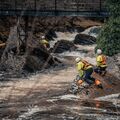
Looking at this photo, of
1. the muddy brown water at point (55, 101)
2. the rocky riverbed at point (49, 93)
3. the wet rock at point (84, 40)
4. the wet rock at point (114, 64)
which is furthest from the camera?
the wet rock at point (84, 40)

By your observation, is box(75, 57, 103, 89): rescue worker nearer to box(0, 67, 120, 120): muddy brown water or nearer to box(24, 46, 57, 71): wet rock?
box(0, 67, 120, 120): muddy brown water

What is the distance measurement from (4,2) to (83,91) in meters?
29.7

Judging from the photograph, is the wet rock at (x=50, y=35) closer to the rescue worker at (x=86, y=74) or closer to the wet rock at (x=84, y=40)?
the wet rock at (x=84, y=40)

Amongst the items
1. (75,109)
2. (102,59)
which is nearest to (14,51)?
(102,59)

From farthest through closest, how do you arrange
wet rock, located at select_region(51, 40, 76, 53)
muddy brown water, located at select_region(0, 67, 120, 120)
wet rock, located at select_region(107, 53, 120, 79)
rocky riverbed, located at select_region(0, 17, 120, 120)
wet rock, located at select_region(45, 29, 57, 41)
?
wet rock, located at select_region(45, 29, 57, 41) → wet rock, located at select_region(51, 40, 76, 53) → wet rock, located at select_region(107, 53, 120, 79) → rocky riverbed, located at select_region(0, 17, 120, 120) → muddy brown water, located at select_region(0, 67, 120, 120)

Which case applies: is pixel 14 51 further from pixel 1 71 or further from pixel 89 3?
pixel 89 3

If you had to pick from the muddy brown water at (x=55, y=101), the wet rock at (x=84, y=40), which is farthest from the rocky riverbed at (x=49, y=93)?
the wet rock at (x=84, y=40)

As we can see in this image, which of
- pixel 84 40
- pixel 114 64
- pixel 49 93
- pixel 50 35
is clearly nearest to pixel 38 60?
pixel 114 64

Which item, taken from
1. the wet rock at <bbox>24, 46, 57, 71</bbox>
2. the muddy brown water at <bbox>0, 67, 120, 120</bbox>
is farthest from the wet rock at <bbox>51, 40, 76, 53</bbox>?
the muddy brown water at <bbox>0, 67, 120, 120</bbox>

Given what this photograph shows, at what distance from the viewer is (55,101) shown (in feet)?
85.5

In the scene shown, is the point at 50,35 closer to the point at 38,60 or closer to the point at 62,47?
the point at 62,47

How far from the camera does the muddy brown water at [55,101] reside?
23312mm

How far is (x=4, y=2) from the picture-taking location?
5450cm

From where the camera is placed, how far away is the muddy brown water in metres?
23.3
